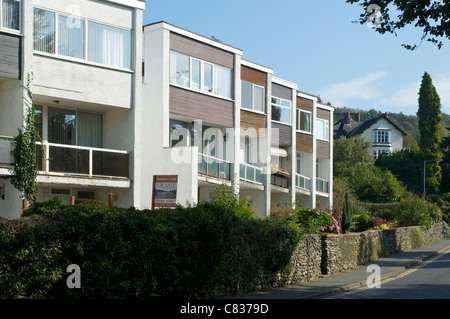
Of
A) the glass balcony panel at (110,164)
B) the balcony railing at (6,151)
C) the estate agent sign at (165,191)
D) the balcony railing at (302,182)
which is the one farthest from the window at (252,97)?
the balcony railing at (6,151)

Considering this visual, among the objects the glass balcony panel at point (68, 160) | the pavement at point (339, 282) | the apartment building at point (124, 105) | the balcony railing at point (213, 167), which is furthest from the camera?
the balcony railing at point (213, 167)

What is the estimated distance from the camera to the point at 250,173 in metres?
32.9

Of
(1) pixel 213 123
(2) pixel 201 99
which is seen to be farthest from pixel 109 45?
(1) pixel 213 123

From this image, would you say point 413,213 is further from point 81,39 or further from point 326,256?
point 81,39

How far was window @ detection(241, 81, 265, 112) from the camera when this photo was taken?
107ft

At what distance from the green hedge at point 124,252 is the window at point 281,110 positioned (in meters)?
21.5

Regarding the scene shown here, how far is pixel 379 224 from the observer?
1705 inches

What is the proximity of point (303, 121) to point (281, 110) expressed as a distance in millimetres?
4162

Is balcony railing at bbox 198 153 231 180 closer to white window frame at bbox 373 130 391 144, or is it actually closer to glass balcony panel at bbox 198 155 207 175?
glass balcony panel at bbox 198 155 207 175

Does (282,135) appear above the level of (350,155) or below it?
below

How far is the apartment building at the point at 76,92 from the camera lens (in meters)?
20.5

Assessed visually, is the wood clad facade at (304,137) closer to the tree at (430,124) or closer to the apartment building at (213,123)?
the apartment building at (213,123)
